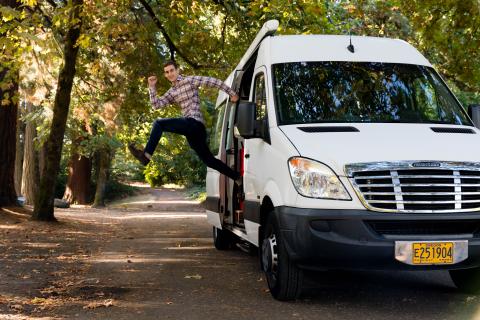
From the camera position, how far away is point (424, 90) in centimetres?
764

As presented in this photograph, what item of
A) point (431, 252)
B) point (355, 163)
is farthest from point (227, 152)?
point (431, 252)

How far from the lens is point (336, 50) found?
7.94 metres

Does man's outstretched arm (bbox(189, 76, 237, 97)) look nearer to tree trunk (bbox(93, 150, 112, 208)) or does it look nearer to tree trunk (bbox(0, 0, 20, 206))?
tree trunk (bbox(0, 0, 20, 206))

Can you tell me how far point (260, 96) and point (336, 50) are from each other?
38.5 inches

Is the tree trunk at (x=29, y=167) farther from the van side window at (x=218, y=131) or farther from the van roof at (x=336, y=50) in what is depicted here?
the van roof at (x=336, y=50)

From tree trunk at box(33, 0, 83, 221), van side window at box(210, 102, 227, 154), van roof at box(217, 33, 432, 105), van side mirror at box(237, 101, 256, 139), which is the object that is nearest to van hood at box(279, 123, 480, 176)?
van side mirror at box(237, 101, 256, 139)

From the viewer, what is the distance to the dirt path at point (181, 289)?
252 inches

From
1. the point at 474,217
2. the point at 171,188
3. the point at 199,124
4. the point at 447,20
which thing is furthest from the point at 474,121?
the point at 171,188

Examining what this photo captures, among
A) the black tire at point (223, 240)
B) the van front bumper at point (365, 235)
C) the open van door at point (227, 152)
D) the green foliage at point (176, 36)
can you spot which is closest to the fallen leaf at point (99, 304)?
the van front bumper at point (365, 235)

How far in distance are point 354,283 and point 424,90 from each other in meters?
2.22

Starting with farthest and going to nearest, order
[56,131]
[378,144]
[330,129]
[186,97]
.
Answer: [56,131] → [186,97] → [330,129] → [378,144]

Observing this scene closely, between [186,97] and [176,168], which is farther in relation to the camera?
[176,168]

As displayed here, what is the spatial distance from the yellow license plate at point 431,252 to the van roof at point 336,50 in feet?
8.37

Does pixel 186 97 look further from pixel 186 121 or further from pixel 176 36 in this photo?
pixel 176 36
